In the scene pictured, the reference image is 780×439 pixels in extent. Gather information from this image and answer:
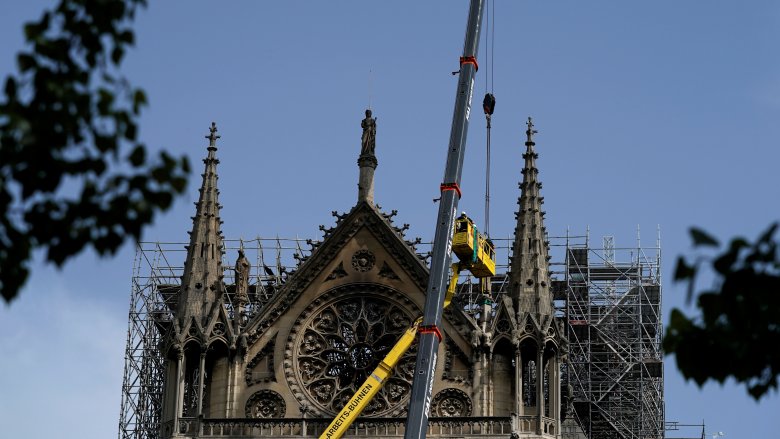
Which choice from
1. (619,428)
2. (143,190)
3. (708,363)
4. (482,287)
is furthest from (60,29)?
(619,428)

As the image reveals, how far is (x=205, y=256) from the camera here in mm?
54938

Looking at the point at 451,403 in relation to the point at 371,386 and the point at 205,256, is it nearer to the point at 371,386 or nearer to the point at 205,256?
the point at 371,386

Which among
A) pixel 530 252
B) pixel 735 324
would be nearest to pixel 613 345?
pixel 530 252

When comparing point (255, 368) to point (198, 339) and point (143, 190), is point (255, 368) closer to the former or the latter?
point (198, 339)

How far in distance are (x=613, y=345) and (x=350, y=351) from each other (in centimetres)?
1506

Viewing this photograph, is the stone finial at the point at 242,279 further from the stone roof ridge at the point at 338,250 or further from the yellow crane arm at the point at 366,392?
the yellow crane arm at the point at 366,392

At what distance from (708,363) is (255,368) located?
3872cm

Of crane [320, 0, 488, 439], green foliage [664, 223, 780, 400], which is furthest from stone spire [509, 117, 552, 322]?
green foliage [664, 223, 780, 400]

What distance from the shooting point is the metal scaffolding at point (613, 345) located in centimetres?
6381

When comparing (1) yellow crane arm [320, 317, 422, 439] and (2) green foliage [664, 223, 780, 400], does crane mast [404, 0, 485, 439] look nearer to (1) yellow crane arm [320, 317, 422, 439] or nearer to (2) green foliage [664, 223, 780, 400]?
(1) yellow crane arm [320, 317, 422, 439]

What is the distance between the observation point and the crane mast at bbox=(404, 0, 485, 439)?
1790 inches

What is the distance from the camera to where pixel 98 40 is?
14.9 metres

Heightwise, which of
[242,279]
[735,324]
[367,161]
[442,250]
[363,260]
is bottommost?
[735,324]

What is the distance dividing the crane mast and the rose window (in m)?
4.68
